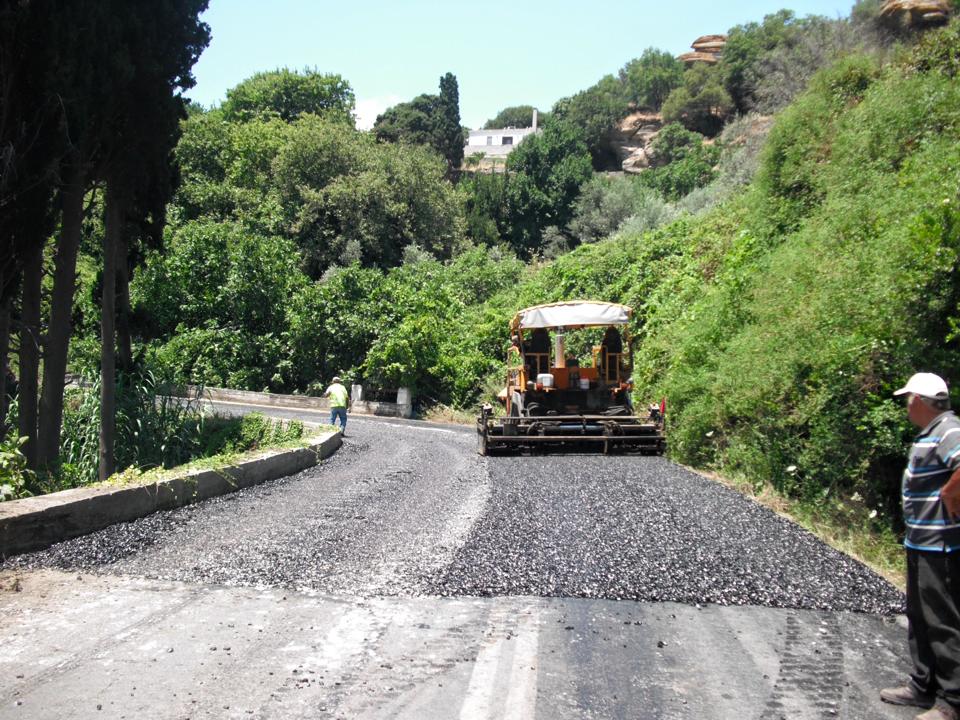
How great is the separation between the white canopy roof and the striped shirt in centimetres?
1140

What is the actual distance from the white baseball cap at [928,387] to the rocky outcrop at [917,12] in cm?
2295

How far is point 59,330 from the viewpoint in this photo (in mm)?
13008

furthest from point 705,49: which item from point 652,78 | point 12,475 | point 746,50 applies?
point 12,475

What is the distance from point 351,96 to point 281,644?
68.5 m

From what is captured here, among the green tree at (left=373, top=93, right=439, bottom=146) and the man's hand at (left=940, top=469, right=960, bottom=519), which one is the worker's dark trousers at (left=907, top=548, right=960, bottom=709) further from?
the green tree at (left=373, top=93, right=439, bottom=146)

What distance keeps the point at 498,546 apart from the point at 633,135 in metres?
73.0

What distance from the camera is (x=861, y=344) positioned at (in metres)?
8.78

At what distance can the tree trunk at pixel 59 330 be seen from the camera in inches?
513

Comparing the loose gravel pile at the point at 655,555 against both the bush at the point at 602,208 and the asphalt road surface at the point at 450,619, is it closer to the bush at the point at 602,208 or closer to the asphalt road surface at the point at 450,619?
the asphalt road surface at the point at 450,619

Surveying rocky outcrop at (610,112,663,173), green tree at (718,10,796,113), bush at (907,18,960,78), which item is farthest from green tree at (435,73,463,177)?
bush at (907,18,960,78)

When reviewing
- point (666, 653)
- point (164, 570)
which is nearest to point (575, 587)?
point (666, 653)

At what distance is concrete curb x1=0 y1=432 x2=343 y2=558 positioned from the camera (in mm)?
6637

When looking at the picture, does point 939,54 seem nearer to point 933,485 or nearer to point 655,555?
point 655,555

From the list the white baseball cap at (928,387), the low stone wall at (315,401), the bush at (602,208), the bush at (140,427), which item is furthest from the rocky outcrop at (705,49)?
the white baseball cap at (928,387)
